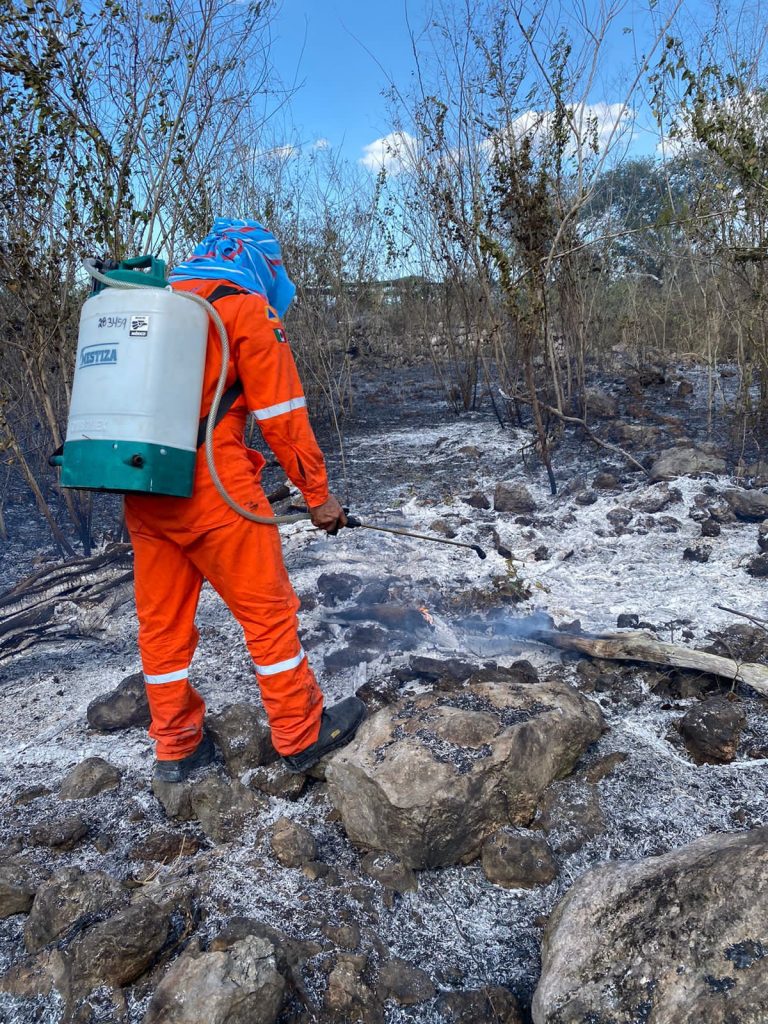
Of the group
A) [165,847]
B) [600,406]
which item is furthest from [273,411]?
[600,406]

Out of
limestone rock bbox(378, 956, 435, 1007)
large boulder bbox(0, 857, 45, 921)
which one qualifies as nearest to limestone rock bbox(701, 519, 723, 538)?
limestone rock bbox(378, 956, 435, 1007)

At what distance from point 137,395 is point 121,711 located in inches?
49.7

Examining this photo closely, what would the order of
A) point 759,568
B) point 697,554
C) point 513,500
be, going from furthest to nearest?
point 513,500
point 697,554
point 759,568

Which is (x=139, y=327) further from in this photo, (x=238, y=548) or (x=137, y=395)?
(x=238, y=548)

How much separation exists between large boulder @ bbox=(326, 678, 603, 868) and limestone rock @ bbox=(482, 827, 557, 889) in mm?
65

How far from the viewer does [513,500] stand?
446 centimetres

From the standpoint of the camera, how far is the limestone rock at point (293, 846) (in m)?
1.84

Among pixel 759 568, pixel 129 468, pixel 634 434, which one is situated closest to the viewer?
pixel 129 468

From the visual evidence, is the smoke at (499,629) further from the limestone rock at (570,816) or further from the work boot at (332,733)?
the limestone rock at (570,816)

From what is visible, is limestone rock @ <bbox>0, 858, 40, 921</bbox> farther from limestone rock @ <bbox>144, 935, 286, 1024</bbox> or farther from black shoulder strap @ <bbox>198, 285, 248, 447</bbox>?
black shoulder strap @ <bbox>198, 285, 248, 447</bbox>

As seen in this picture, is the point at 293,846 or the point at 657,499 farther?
the point at 657,499

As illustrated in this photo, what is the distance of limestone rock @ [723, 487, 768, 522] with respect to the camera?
3.90 meters

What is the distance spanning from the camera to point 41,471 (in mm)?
5168

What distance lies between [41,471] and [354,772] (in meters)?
4.19
